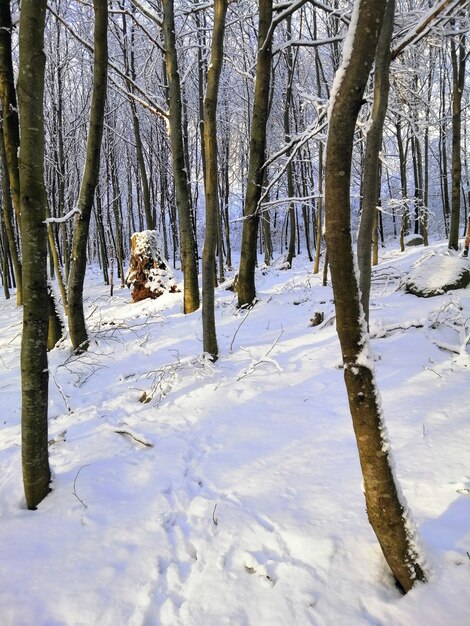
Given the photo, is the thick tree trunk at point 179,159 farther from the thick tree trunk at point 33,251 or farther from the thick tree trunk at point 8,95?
the thick tree trunk at point 33,251

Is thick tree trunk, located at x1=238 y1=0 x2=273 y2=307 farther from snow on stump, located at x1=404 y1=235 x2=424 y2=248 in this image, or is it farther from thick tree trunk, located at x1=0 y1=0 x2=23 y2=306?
snow on stump, located at x1=404 y1=235 x2=424 y2=248

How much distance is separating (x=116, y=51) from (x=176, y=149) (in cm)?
935

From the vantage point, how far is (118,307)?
966 centimetres

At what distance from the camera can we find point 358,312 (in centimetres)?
149

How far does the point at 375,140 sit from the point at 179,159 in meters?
4.11

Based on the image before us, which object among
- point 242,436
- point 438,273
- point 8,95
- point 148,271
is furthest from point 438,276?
point 8,95

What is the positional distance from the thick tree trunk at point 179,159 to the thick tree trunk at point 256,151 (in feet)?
3.32

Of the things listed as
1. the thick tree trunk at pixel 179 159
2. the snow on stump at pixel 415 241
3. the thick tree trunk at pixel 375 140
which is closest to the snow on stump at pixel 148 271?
the thick tree trunk at pixel 179 159

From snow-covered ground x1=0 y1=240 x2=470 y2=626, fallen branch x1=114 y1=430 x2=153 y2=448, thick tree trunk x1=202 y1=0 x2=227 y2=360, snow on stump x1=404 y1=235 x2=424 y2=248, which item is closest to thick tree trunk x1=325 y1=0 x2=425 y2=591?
snow-covered ground x1=0 y1=240 x2=470 y2=626

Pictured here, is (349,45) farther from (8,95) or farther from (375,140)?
(8,95)

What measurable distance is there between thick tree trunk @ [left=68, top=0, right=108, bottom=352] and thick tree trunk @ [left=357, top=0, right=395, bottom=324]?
3.74 metres

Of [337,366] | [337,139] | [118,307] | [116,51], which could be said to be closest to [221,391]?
[337,366]

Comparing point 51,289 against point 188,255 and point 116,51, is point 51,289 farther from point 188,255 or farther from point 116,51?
point 116,51

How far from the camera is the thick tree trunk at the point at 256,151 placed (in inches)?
238
